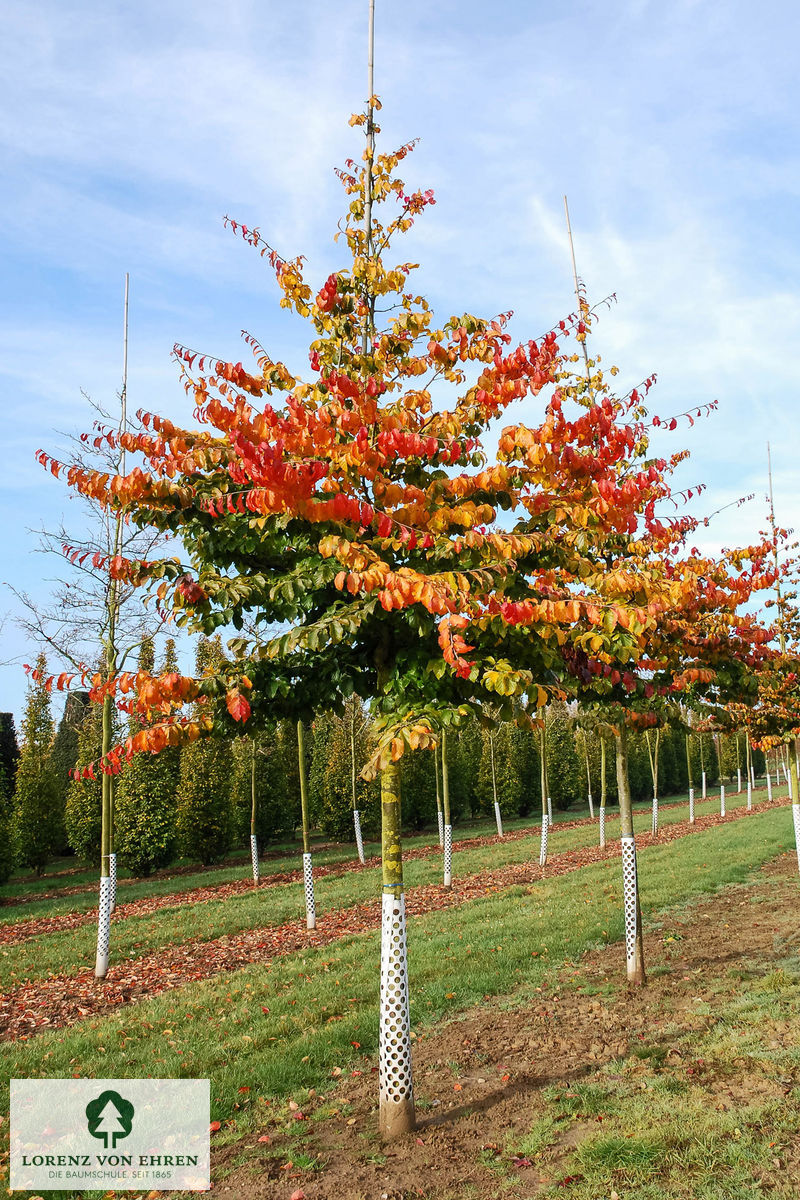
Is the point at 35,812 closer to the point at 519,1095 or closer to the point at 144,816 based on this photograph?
the point at 144,816

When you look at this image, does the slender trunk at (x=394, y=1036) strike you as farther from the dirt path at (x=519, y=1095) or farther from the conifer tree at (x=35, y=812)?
the conifer tree at (x=35, y=812)

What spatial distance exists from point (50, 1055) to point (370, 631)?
5.99 meters

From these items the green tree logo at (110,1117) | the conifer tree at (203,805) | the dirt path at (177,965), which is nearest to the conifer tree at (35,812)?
the conifer tree at (203,805)

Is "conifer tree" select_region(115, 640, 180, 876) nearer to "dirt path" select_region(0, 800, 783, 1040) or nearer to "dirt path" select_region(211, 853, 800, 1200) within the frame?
"dirt path" select_region(0, 800, 783, 1040)

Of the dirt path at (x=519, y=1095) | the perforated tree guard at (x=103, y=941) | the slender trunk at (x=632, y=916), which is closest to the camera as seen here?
the dirt path at (x=519, y=1095)

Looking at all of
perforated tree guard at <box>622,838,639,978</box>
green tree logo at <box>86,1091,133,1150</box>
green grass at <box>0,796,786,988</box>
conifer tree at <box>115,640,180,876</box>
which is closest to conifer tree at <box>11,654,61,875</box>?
conifer tree at <box>115,640,180,876</box>

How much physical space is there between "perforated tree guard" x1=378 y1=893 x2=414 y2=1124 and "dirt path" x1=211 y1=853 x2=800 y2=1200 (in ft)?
0.95

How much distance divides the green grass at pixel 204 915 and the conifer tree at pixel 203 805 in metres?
3.44

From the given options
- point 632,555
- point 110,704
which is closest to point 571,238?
Result: point 632,555

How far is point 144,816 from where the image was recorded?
81.3 feet

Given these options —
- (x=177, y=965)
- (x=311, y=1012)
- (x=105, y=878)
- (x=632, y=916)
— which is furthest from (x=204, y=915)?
(x=632, y=916)

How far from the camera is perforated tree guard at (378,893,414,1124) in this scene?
5098mm

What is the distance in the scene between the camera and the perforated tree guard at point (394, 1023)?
5098 mm

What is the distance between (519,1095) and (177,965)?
305 inches
